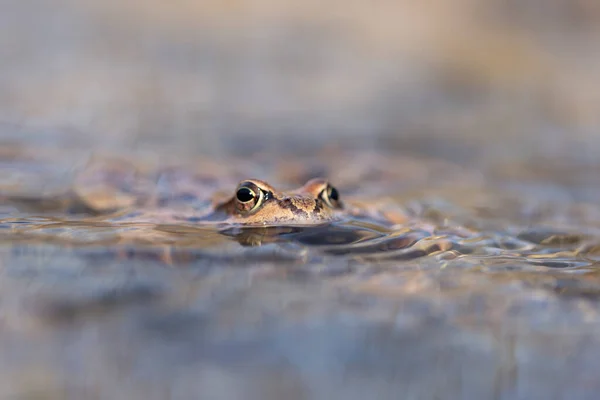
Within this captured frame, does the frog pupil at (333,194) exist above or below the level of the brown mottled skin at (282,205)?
above

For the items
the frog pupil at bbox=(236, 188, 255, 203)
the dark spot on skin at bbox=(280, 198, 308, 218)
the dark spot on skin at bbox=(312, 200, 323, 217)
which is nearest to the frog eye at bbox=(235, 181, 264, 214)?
the frog pupil at bbox=(236, 188, 255, 203)

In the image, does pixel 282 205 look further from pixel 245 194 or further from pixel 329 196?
pixel 329 196

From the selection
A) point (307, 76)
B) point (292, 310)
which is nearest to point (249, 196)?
point (292, 310)

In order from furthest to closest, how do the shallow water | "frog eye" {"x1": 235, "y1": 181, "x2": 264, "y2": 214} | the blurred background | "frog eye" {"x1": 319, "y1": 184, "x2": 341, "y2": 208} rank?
the blurred background < "frog eye" {"x1": 319, "y1": 184, "x2": 341, "y2": 208} < "frog eye" {"x1": 235, "y1": 181, "x2": 264, "y2": 214} < the shallow water

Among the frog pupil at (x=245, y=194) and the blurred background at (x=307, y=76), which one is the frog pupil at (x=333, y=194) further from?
the blurred background at (x=307, y=76)

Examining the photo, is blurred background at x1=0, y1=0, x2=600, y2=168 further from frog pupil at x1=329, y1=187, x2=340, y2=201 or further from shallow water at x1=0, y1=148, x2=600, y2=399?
shallow water at x1=0, y1=148, x2=600, y2=399

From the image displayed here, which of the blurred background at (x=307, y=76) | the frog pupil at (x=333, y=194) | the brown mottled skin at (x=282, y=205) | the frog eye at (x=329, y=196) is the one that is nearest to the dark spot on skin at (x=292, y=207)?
the brown mottled skin at (x=282, y=205)
